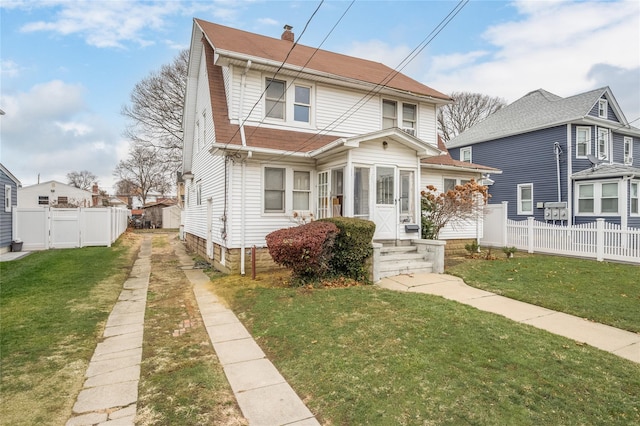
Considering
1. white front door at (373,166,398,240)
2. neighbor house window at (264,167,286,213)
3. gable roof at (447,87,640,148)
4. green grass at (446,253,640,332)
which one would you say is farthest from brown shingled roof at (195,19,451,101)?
gable roof at (447,87,640,148)

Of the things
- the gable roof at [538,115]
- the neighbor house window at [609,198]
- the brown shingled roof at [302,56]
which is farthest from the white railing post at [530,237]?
the gable roof at [538,115]

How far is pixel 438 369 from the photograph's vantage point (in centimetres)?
360

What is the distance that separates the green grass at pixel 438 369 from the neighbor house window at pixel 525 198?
1683cm

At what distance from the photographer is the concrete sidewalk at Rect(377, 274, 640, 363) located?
4.44 m

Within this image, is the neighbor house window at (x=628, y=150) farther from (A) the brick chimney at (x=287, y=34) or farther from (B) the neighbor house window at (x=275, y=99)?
(B) the neighbor house window at (x=275, y=99)

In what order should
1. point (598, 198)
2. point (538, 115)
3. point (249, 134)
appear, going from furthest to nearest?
point (538, 115) → point (598, 198) → point (249, 134)

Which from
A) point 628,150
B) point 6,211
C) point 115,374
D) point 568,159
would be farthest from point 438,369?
point 628,150

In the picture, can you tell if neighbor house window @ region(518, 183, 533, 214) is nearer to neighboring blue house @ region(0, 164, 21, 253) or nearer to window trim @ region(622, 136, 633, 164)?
window trim @ region(622, 136, 633, 164)

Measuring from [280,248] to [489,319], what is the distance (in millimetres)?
4197

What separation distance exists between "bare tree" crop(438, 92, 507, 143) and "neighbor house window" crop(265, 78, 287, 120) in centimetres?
3018

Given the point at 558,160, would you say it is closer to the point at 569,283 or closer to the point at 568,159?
the point at 568,159

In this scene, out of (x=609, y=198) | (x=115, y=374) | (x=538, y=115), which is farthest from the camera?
(x=538, y=115)

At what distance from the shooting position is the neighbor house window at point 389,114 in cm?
1230

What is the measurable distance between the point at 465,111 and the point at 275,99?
3279 centimetres
